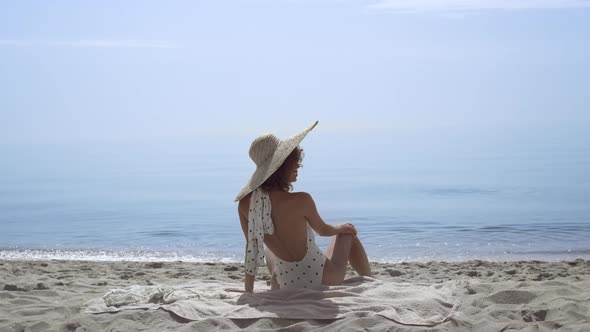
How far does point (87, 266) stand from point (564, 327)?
5.74m

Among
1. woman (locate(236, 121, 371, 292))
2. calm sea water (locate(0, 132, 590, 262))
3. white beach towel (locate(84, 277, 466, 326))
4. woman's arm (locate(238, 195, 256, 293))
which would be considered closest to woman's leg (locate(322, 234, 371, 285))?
woman (locate(236, 121, 371, 292))

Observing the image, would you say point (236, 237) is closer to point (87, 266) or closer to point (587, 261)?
point (87, 266)

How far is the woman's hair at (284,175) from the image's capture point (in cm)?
577

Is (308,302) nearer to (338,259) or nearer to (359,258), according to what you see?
(338,259)

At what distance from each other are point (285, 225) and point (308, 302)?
0.65m

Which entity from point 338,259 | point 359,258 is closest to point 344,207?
point 359,258

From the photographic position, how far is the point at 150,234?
44.7ft

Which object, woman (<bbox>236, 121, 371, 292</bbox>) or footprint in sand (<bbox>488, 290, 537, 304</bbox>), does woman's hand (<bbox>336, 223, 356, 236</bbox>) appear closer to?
woman (<bbox>236, 121, 371, 292</bbox>)

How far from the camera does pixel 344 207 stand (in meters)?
17.1

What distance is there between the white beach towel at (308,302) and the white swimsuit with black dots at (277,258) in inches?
6.4

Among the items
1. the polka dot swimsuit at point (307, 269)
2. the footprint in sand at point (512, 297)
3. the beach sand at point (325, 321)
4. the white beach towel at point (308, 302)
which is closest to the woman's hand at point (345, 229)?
the polka dot swimsuit at point (307, 269)

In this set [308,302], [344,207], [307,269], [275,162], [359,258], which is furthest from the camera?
[344,207]

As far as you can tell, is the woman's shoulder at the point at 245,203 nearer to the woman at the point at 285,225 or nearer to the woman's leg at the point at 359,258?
the woman at the point at 285,225

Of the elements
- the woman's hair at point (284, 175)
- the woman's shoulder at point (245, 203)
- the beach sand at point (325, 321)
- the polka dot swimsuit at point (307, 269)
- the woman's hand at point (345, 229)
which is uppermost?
the woman's hair at point (284, 175)
